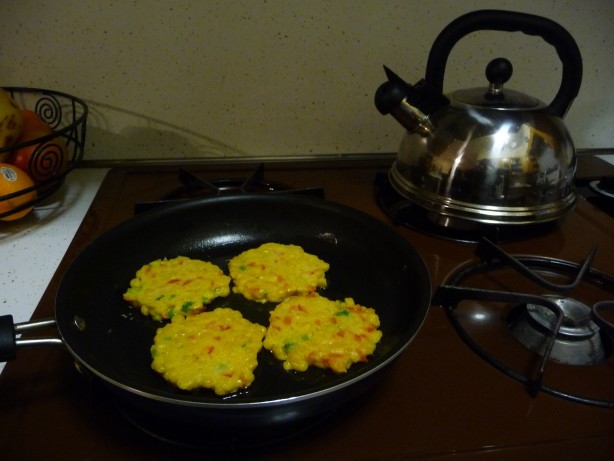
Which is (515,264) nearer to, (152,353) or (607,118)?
(152,353)

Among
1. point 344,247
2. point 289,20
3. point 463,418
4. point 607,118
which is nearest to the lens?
point 463,418

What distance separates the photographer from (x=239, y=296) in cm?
82

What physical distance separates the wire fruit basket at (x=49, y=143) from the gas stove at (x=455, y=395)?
0.56 feet

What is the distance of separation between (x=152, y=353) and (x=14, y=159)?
547mm

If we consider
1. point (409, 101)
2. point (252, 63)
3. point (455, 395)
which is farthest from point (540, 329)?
point (252, 63)

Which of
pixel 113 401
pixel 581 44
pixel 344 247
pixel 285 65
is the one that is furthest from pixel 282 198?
pixel 581 44

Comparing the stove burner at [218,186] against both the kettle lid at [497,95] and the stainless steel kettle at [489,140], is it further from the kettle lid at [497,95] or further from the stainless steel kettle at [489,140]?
the kettle lid at [497,95]

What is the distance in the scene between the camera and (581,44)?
1.22 m

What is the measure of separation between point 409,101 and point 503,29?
21cm

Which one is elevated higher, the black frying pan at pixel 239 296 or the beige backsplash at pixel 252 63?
the beige backsplash at pixel 252 63

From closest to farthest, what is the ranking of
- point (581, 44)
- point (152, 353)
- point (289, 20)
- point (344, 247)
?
point (152, 353) < point (344, 247) < point (289, 20) < point (581, 44)

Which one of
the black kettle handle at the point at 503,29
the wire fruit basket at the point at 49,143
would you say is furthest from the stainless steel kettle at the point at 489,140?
the wire fruit basket at the point at 49,143

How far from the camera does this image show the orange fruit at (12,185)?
88 centimetres

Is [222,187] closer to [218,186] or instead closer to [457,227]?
[218,186]
